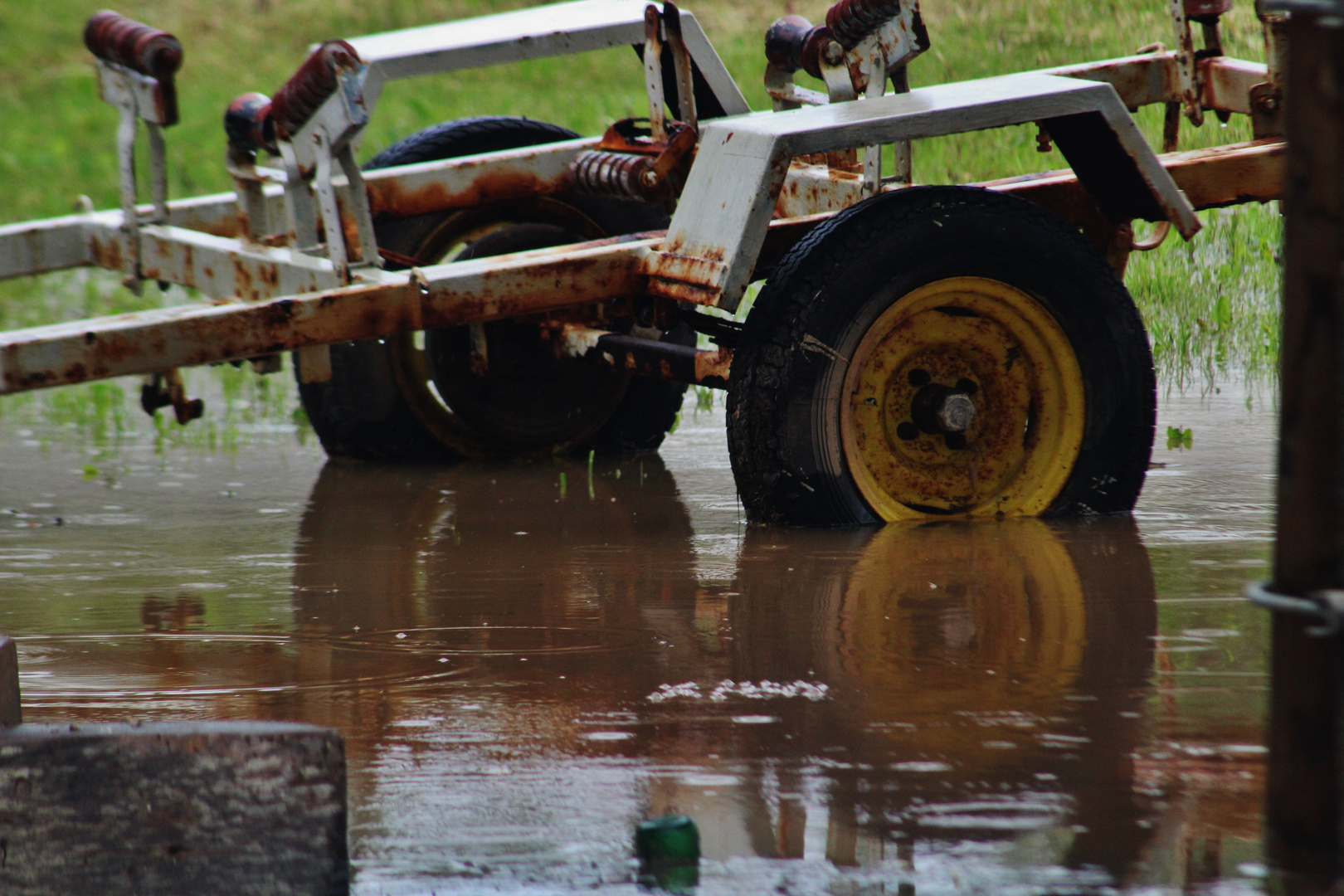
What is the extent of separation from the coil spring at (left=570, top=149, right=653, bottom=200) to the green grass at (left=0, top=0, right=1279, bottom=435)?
310 cm

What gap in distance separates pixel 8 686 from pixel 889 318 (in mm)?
2743

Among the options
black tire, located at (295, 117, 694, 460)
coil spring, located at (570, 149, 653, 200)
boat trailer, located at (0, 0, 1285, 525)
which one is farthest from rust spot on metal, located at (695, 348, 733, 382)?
black tire, located at (295, 117, 694, 460)

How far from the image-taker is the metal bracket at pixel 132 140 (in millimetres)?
5973

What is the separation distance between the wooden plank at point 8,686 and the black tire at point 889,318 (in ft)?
7.53

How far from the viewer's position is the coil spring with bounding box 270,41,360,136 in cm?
514

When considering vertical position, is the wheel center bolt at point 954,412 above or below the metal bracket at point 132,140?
below

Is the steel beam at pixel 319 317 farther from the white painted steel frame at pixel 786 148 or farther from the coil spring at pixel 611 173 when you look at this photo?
the coil spring at pixel 611 173

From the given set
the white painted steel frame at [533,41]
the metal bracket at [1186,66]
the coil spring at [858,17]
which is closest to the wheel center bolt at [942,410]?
the coil spring at [858,17]

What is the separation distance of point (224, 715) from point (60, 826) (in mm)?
843

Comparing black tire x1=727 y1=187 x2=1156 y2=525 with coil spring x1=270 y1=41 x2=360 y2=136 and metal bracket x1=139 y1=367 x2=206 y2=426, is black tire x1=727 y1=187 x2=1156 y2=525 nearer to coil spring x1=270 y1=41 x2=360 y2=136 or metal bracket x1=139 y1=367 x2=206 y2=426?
coil spring x1=270 y1=41 x2=360 y2=136

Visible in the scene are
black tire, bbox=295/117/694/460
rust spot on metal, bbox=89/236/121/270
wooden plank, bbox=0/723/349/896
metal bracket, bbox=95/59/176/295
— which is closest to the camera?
wooden plank, bbox=0/723/349/896

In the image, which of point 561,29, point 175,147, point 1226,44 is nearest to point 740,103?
point 561,29

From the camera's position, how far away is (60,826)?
265 centimetres

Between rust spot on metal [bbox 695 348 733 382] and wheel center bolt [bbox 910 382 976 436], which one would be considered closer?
wheel center bolt [bbox 910 382 976 436]
